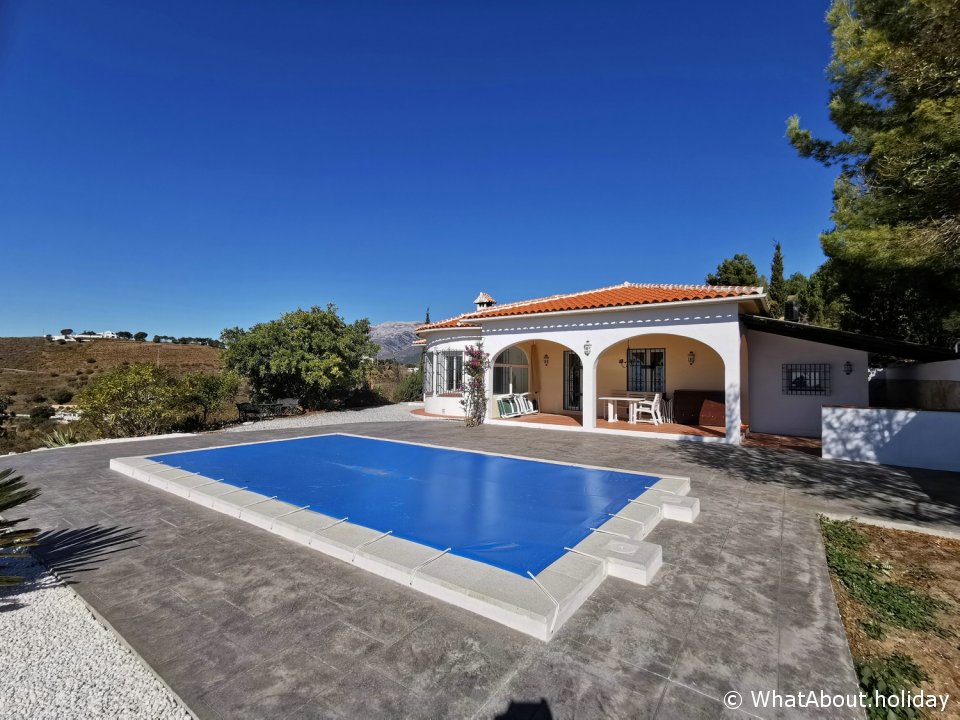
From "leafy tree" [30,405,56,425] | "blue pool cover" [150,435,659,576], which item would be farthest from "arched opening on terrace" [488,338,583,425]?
"leafy tree" [30,405,56,425]

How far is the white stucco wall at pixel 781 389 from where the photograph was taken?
12.1 meters

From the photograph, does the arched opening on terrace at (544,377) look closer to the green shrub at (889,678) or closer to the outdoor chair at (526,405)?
the outdoor chair at (526,405)

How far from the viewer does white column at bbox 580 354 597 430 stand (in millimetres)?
13547

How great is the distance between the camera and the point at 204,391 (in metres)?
15.8

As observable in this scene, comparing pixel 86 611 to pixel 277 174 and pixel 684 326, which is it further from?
pixel 277 174

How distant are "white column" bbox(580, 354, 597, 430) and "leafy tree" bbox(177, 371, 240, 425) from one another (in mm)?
14348

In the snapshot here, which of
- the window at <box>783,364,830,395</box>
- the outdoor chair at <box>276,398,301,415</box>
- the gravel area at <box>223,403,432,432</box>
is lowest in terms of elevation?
the gravel area at <box>223,403,432,432</box>

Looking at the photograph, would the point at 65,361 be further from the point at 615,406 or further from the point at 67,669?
the point at 67,669

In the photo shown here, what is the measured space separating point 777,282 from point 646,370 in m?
23.2

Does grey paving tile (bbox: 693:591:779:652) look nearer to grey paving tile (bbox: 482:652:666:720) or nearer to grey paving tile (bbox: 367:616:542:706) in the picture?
grey paving tile (bbox: 482:652:666:720)

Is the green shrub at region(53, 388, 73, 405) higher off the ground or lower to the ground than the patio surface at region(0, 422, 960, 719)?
higher

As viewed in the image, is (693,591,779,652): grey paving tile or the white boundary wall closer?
(693,591,779,652): grey paving tile

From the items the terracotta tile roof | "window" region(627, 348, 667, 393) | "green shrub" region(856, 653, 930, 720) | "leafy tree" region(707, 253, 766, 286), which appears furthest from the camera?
"leafy tree" region(707, 253, 766, 286)

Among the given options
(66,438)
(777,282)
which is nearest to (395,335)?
(777,282)
